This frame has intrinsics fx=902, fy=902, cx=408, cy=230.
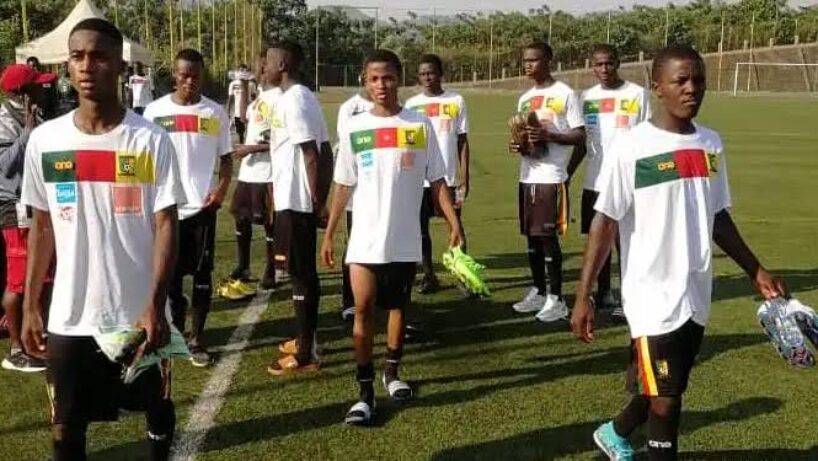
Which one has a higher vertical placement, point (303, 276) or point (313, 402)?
point (303, 276)

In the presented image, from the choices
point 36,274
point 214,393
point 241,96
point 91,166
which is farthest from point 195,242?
point 241,96

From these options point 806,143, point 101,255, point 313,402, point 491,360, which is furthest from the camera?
point 806,143

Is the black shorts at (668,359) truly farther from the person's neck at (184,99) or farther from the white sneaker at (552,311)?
the person's neck at (184,99)

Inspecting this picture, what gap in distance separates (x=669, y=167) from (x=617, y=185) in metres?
0.25

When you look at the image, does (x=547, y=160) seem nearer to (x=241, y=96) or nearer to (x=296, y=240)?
(x=296, y=240)

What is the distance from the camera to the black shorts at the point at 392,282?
5480 mm

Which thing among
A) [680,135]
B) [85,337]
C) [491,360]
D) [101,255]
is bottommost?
[491,360]

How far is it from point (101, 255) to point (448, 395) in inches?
116

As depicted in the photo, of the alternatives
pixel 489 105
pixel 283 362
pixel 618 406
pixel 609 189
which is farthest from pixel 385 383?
pixel 489 105

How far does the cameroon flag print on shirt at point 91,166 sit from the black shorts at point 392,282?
2.08 metres

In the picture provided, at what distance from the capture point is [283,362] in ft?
20.9

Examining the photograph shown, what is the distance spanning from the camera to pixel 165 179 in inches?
147

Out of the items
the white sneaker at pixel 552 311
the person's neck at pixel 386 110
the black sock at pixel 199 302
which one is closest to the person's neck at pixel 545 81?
the white sneaker at pixel 552 311

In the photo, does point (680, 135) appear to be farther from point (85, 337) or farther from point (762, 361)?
point (762, 361)
